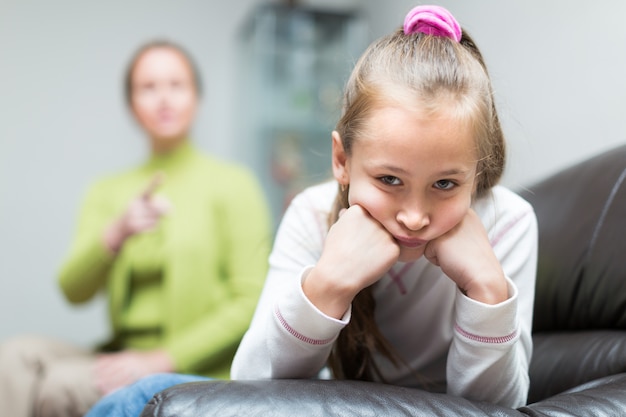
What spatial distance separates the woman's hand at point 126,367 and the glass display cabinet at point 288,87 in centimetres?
136

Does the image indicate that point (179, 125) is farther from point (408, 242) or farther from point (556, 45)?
point (408, 242)

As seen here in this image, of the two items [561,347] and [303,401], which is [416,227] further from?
[561,347]

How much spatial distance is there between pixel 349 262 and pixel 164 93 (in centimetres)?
135

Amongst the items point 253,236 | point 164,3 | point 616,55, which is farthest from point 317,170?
point 616,55

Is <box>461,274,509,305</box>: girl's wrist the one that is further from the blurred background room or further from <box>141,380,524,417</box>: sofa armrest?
the blurred background room

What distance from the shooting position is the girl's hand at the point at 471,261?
0.83m

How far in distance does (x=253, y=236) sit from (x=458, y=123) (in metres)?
1.14

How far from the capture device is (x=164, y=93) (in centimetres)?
203

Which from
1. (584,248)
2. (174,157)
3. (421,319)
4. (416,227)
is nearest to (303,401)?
(416,227)

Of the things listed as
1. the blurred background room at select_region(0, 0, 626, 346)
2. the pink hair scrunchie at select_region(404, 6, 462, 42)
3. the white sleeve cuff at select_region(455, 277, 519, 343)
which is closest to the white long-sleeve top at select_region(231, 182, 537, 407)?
the white sleeve cuff at select_region(455, 277, 519, 343)

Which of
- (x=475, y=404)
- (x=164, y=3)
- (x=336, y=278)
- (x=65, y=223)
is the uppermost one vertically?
(x=164, y=3)

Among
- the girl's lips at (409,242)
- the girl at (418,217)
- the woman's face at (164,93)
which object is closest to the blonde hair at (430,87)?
the girl at (418,217)

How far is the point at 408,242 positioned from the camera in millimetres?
856

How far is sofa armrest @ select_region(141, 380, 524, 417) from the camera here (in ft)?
2.21
